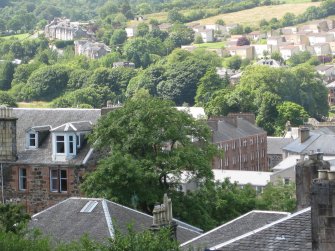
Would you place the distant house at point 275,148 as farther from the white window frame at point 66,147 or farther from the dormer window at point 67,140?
the white window frame at point 66,147

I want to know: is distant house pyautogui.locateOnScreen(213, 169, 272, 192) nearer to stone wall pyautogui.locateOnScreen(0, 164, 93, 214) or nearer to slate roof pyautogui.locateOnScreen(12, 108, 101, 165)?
slate roof pyautogui.locateOnScreen(12, 108, 101, 165)

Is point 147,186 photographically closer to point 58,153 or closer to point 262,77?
point 58,153

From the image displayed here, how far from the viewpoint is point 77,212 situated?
38.4 m

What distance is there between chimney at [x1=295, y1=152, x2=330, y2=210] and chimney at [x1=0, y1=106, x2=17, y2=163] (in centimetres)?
2643

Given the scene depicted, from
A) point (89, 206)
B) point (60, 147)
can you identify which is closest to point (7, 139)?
point (60, 147)

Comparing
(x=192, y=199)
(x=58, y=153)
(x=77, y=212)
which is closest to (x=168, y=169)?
(x=192, y=199)

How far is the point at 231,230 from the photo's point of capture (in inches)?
1217

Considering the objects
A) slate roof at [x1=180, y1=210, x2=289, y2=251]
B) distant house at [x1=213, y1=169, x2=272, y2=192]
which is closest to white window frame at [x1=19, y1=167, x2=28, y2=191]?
slate roof at [x1=180, y1=210, x2=289, y2=251]

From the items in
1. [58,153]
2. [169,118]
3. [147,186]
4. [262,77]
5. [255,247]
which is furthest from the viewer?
[262,77]

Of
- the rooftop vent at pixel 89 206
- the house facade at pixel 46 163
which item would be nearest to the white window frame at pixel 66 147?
the house facade at pixel 46 163

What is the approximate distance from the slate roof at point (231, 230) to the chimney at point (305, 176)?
5.40ft

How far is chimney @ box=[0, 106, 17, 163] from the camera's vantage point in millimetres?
54094

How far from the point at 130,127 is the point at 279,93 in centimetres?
14873

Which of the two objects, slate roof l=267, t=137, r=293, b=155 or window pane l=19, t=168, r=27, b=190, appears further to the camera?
slate roof l=267, t=137, r=293, b=155
